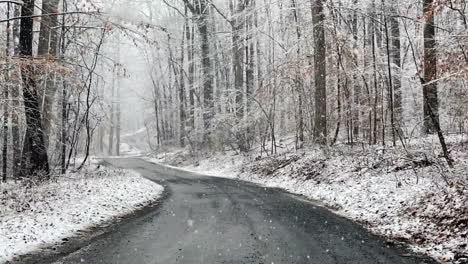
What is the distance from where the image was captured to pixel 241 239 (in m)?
8.21

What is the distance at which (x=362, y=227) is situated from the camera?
9211 millimetres

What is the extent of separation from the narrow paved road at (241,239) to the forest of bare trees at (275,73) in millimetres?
3651

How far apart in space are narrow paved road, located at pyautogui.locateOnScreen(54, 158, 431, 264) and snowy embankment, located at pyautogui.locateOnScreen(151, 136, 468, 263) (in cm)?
64

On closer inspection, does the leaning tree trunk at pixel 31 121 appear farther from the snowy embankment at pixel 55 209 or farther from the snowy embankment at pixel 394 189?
the snowy embankment at pixel 394 189

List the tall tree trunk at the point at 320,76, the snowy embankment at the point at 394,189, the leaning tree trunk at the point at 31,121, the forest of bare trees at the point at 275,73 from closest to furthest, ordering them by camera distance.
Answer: the snowy embankment at the point at 394,189 < the forest of bare trees at the point at 275,73 < the leaning tree trunk at the point at 31,121 < the tall tree trunk at the point at 320,76

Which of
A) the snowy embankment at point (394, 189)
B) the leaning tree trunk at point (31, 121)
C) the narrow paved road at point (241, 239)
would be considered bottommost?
the narrow paved road at point (241, 239)

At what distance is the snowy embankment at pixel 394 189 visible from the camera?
7691mm

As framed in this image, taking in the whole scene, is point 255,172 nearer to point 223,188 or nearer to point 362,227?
point 223,188

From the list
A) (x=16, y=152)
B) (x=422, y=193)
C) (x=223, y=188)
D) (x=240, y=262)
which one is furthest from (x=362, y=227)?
(x=16, y=152)

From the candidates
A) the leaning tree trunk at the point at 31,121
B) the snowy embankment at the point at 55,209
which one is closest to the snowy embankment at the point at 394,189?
the snowy embankment at the point at 55,209

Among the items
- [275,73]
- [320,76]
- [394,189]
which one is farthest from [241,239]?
[275,73]

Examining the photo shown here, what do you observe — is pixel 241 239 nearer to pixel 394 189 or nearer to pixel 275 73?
pixel 394 189

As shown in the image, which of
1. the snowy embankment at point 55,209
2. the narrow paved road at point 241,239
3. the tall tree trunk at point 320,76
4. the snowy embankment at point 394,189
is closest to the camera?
the narrow paved road at point 241,239

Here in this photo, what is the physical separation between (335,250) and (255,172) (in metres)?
14.7
